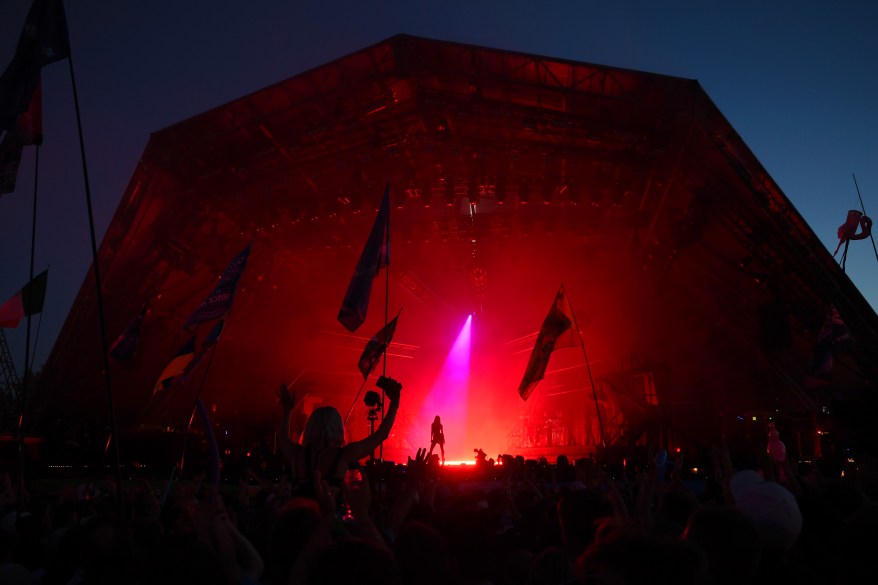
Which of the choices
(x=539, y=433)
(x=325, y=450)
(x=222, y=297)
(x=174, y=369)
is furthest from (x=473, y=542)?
(x=539, y=433)

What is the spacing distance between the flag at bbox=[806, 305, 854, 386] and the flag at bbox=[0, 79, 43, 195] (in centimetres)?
1559

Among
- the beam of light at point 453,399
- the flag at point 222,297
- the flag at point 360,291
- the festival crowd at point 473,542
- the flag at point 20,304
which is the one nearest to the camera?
the festival crowd at point 473,542

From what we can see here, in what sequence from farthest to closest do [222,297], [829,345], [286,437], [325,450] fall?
[829,345] → [222,297] → [286,437] → [325,450]

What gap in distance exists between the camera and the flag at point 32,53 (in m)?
6.30

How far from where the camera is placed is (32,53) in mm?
6367

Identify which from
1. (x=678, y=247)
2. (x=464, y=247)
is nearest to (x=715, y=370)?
(x=678, y=247)

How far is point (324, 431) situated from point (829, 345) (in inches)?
535

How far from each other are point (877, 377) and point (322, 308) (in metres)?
20.6

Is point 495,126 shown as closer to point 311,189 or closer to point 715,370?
point 311,189

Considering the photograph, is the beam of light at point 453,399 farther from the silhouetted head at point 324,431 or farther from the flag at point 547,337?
the silhouetted head at point 324,431

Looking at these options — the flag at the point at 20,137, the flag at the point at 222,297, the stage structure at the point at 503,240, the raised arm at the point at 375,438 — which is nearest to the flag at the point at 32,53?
the flag at the point at 20,137

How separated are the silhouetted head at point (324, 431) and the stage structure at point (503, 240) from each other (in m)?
13.3

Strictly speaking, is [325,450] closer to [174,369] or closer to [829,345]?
[174,369]

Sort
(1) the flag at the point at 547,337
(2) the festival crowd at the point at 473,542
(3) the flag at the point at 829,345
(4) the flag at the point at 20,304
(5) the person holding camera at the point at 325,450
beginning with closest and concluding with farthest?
(2) the festival crowd at the point at 473,542, (5) the person holding camera at the point at 325,450, (4) the flag at the point at 20,304, (1) the flag at the point at 547,337, (3) the flag at the point at 829,345
